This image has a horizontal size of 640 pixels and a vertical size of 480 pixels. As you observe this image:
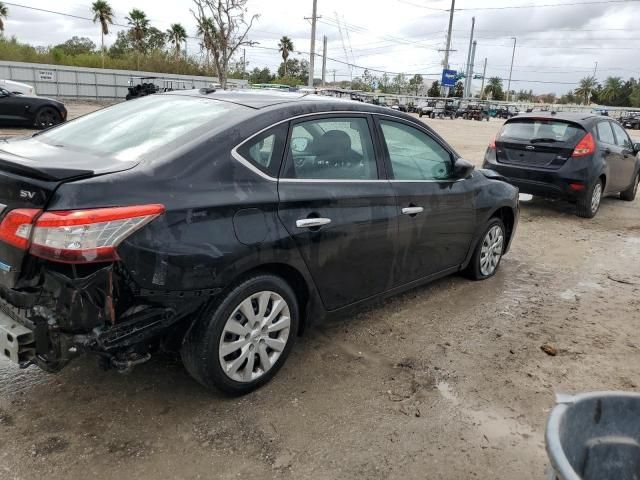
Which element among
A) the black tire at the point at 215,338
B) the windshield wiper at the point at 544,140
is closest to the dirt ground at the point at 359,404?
the black tire at the point at 215,338

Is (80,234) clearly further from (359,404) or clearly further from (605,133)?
(605,133)

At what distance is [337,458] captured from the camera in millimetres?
2664

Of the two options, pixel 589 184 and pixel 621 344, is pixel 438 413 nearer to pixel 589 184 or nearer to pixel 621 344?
pixel 621 344

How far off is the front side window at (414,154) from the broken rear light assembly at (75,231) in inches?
79.8

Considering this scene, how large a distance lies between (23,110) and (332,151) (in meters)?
14.7

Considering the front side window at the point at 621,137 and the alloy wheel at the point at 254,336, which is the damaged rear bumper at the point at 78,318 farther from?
the front side window at the point at 621,137

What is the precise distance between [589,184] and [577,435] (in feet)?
23.5

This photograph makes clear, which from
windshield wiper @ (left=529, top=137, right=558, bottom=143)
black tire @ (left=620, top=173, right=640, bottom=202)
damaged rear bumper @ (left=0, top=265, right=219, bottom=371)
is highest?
windshield wiper @ (left=529, top=137, right=558, bottom=143)

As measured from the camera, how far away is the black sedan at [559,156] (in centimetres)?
793

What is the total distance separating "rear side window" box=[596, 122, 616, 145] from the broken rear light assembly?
26.1ft

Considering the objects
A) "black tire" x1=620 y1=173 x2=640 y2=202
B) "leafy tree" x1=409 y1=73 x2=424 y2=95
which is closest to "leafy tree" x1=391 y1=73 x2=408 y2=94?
"leafy tree" x1=409 y1=73 x2=424 y2=95

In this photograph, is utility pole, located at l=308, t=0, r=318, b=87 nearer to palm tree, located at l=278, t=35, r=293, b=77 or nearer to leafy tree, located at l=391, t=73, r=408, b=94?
palm tree, located at l=278, t=35, r=293, b=77

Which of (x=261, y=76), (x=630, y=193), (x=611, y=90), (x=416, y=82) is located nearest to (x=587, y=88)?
(x=611, y=90)

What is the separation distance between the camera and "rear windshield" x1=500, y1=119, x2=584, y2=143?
804 cm
